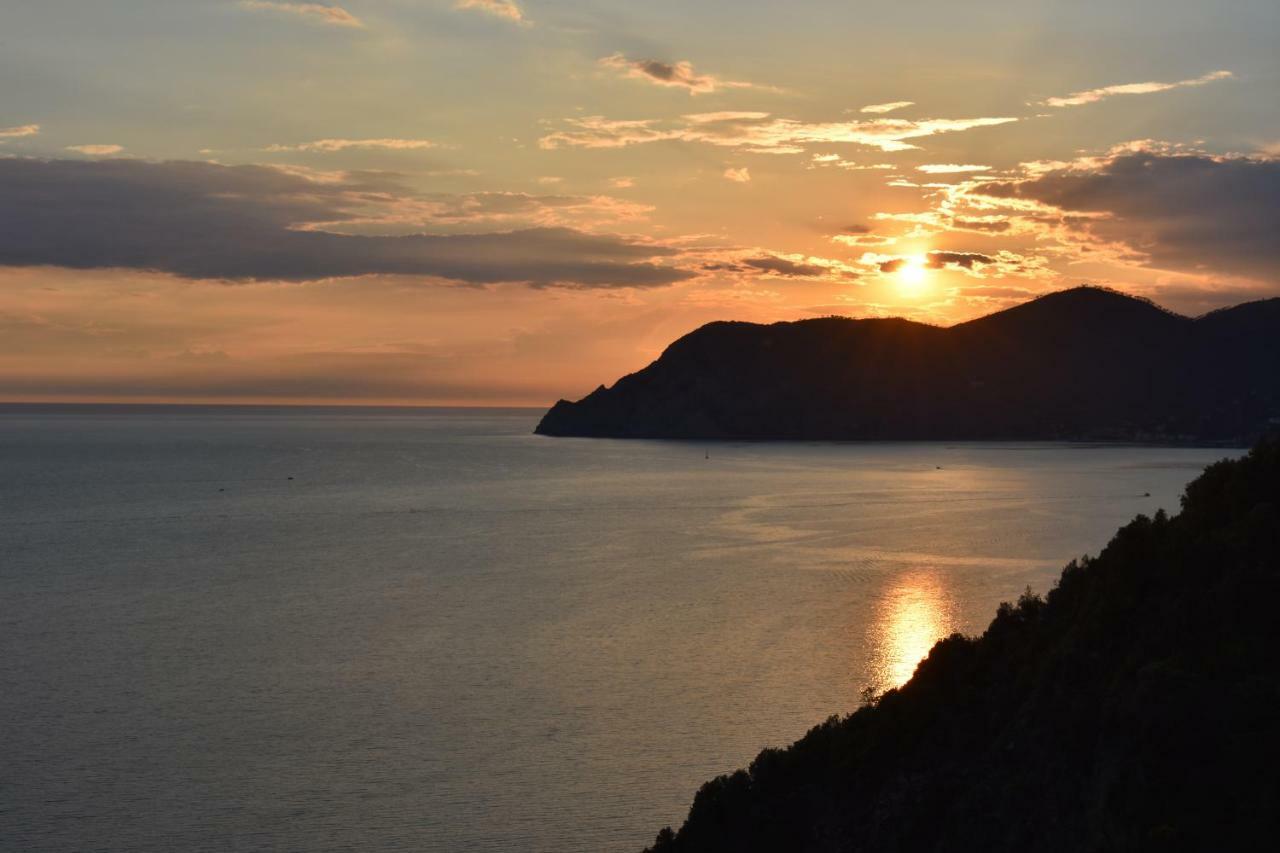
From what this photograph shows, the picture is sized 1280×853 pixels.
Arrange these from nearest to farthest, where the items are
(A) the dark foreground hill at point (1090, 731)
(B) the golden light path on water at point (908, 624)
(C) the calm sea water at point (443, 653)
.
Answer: (A) the dark foreground hill at point (1090, 731) < (C) the calm sea water at point (443, 653) < (B) the golden light path on water at point (908, 624)

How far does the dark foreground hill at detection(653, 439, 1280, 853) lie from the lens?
19.8 metres

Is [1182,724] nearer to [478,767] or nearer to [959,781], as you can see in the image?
[959,781]

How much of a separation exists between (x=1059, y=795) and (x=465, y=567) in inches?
2306

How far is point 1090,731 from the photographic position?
2188cm

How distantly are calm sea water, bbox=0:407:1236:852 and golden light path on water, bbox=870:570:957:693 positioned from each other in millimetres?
267

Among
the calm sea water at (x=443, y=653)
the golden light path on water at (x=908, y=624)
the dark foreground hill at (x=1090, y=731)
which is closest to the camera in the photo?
the dark foreground hill at (x=1090, y=731)

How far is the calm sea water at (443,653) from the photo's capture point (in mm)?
32156

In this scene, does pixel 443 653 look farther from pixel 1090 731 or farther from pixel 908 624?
pixel 1090 731

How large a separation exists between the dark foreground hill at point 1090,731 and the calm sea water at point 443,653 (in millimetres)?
6988

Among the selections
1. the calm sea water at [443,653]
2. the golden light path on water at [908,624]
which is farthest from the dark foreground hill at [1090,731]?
the golden light path on water at [908,624]

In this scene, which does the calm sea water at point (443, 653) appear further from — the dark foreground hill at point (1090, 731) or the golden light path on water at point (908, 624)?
the dark foreground hill at point (1090, 731)

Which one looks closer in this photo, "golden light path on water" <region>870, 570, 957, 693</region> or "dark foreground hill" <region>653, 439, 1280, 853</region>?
"dark foreground hill" <region>653, 439, 1280, 853</region>

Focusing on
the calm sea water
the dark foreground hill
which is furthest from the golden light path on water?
the dark foreground hill

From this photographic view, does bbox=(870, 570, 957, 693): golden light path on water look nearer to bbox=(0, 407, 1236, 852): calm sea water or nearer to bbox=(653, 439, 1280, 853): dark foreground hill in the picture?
bbox=(0, 407, 1236, 852): calm sea water
